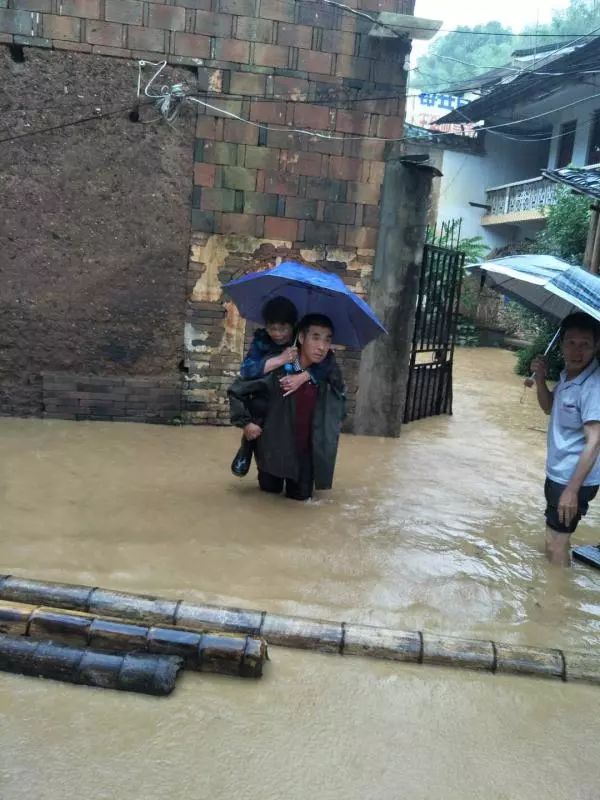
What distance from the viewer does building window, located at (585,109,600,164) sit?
53.8ft

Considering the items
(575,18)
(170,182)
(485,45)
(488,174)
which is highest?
(575,18)

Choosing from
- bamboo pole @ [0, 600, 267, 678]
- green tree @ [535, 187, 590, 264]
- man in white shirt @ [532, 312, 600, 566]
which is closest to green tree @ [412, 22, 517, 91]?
green tree @ [535, 187, 590, 264]

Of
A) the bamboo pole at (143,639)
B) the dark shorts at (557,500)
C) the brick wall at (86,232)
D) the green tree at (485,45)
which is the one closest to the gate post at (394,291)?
the brick wall at (86,232)

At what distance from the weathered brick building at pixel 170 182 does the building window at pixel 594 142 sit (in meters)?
12.2

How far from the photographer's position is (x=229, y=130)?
6379mm

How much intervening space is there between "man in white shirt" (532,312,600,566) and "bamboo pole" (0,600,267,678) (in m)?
2.10

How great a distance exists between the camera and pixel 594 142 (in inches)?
652

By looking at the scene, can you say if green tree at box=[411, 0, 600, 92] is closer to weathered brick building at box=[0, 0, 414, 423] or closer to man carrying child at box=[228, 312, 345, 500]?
weathered brick building at box=[0, 0, 414, 423]

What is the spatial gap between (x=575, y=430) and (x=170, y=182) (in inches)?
179

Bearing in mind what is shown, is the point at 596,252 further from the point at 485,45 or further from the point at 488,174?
the point at 485,45

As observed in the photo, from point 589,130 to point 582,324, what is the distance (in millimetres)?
15666

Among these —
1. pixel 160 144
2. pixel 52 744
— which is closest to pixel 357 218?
pixel 160 144

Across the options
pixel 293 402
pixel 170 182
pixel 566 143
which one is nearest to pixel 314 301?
pixel 293 402

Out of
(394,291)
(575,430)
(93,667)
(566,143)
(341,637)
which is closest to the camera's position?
(93,667)
